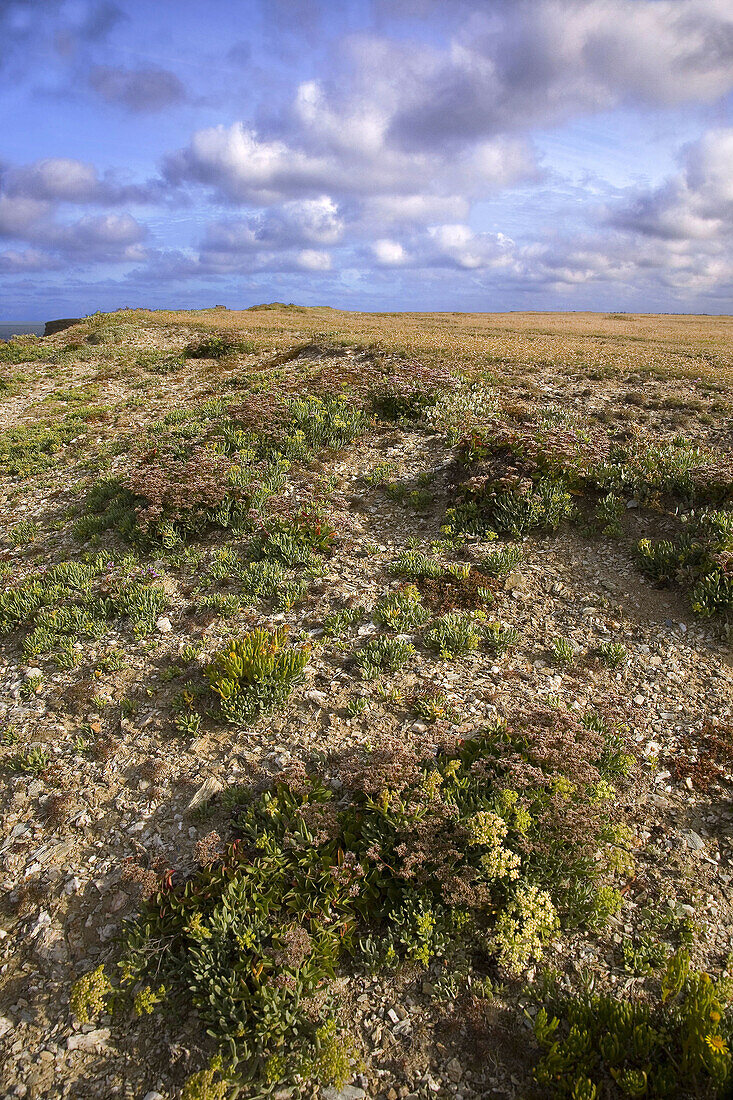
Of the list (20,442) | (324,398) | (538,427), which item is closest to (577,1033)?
(538,427)

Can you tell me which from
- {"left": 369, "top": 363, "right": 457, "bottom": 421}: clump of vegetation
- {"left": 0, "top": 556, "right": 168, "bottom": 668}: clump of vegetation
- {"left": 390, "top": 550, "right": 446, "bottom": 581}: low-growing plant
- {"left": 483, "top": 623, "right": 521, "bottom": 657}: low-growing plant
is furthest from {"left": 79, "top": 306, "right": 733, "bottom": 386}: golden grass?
{"left": 0, "top": 556, "right": 168, "bottom": 668}: clump of vegetation

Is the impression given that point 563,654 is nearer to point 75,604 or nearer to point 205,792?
point 205,792

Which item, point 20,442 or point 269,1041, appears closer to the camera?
point 269,1041

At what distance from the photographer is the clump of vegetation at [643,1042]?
159 inches

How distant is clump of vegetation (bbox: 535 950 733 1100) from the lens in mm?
4039

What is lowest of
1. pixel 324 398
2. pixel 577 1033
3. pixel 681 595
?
pixel 577 1033

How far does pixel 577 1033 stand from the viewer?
4398mm

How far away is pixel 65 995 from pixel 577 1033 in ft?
14.4

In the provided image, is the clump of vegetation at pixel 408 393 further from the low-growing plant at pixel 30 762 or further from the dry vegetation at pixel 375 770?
the low-growing plant at pixel 30 762

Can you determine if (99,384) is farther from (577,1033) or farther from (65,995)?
(577,1033)

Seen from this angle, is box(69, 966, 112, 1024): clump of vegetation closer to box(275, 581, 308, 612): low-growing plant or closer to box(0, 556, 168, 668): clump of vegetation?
box(0, 556, 168, 668): clump of vegetation

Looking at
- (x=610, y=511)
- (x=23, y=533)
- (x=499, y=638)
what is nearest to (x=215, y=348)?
(x=23, y=533)

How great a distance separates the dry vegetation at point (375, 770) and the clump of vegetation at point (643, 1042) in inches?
1.0

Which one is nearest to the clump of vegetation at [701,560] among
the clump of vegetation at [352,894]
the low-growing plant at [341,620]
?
the clump of vegetation at [352,894]
